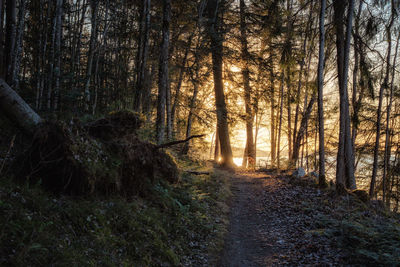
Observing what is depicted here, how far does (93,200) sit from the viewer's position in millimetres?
4672

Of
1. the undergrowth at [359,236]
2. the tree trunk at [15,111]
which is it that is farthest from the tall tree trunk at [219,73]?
the tree trunk at [15,111]

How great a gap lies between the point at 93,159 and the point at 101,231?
1.50 m

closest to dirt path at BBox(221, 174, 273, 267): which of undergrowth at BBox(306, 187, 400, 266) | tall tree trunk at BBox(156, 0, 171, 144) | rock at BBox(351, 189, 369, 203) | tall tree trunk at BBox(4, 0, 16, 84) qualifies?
undergrowth at BBox(306, 187, 400, 266)

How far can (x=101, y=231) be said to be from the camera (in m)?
4.03

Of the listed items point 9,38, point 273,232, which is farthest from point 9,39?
point 273,232

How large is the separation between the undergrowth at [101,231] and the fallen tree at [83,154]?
31 centimetres

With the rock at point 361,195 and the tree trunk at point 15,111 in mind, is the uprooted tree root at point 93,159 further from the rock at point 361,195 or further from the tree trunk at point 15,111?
the rock at point 361,195

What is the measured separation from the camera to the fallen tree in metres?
4.45

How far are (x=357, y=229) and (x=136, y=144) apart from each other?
18.0 feet

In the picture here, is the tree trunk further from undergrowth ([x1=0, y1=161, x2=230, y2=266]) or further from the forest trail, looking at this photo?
the forest trail

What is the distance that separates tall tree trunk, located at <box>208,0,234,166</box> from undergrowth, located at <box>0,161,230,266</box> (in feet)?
28.5

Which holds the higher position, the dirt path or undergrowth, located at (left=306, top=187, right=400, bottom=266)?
undergrowth, located at (left=306, top=187, right=400, bottom=266)

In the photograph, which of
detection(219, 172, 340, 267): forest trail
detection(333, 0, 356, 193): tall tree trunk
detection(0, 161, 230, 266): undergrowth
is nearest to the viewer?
detection(0, 161, 230, 266): undergrowth

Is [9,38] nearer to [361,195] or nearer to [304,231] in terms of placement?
[304,231]
